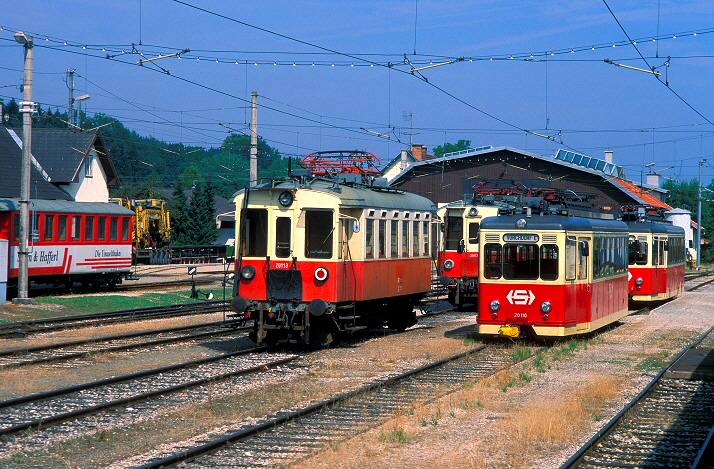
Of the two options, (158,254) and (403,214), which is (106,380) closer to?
(403,214)

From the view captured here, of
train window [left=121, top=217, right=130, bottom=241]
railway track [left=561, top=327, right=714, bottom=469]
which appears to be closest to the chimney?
train window [left=121, top=217, right=130, bottom=241]

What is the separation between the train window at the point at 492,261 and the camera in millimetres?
17188

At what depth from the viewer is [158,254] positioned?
176 ft

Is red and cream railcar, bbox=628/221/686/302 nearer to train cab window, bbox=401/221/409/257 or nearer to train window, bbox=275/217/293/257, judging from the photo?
train cab window, bbox=401/221/409/257

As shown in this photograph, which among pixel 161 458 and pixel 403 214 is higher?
pixel 403 214

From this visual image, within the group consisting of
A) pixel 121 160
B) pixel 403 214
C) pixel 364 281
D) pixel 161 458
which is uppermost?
pixel 121 160

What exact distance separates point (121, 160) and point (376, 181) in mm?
118432

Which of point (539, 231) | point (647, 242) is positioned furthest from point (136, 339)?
point (647, 242)

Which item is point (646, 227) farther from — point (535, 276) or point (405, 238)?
point (535, 276)

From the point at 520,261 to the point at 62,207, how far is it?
16740 millimetres

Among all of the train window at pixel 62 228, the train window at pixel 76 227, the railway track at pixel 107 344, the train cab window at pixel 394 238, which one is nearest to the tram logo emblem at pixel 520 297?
the train cab window at pixel 394 238

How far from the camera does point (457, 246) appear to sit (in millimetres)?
25062

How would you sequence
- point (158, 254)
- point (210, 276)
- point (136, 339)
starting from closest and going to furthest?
point (136, 339)
point (210, 276)
point (158, 254)

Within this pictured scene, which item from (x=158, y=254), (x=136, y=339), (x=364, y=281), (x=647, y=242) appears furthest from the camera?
(x=158, y=254)
